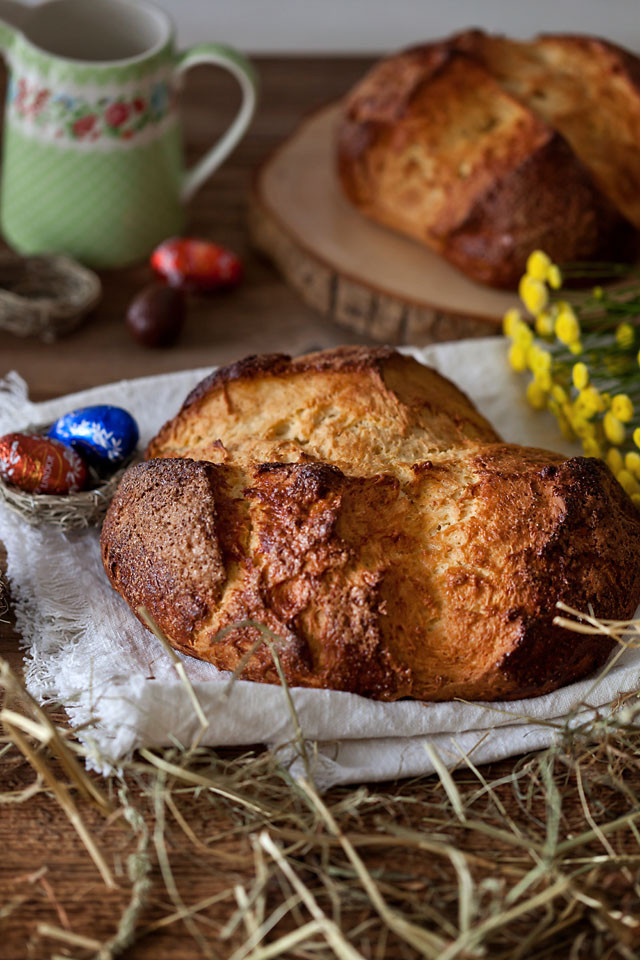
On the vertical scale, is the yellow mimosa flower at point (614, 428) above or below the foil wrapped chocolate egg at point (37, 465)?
above

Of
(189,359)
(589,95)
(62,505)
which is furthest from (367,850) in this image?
(589,95)

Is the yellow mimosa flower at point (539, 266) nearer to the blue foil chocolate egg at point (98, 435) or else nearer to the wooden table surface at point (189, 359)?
the wooden table surface at point (189, 359)

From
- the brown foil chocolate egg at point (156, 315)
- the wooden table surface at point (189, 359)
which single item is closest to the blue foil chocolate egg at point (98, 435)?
the wooden table surface at point (189, 359)

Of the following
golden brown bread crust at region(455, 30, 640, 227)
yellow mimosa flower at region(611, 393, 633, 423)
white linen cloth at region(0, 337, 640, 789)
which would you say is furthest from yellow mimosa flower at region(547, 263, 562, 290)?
white linen cloth at region(0, 337, 640, 789)

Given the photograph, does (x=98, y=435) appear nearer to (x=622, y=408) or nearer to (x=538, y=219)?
(x=622, y=408)

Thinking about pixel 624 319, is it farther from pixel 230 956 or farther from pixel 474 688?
pixel 230 956

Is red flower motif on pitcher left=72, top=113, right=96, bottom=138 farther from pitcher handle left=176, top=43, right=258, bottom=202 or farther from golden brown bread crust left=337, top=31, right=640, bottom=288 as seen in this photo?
golden brown bread crust left=337, top=31, right=640, bottom=288
